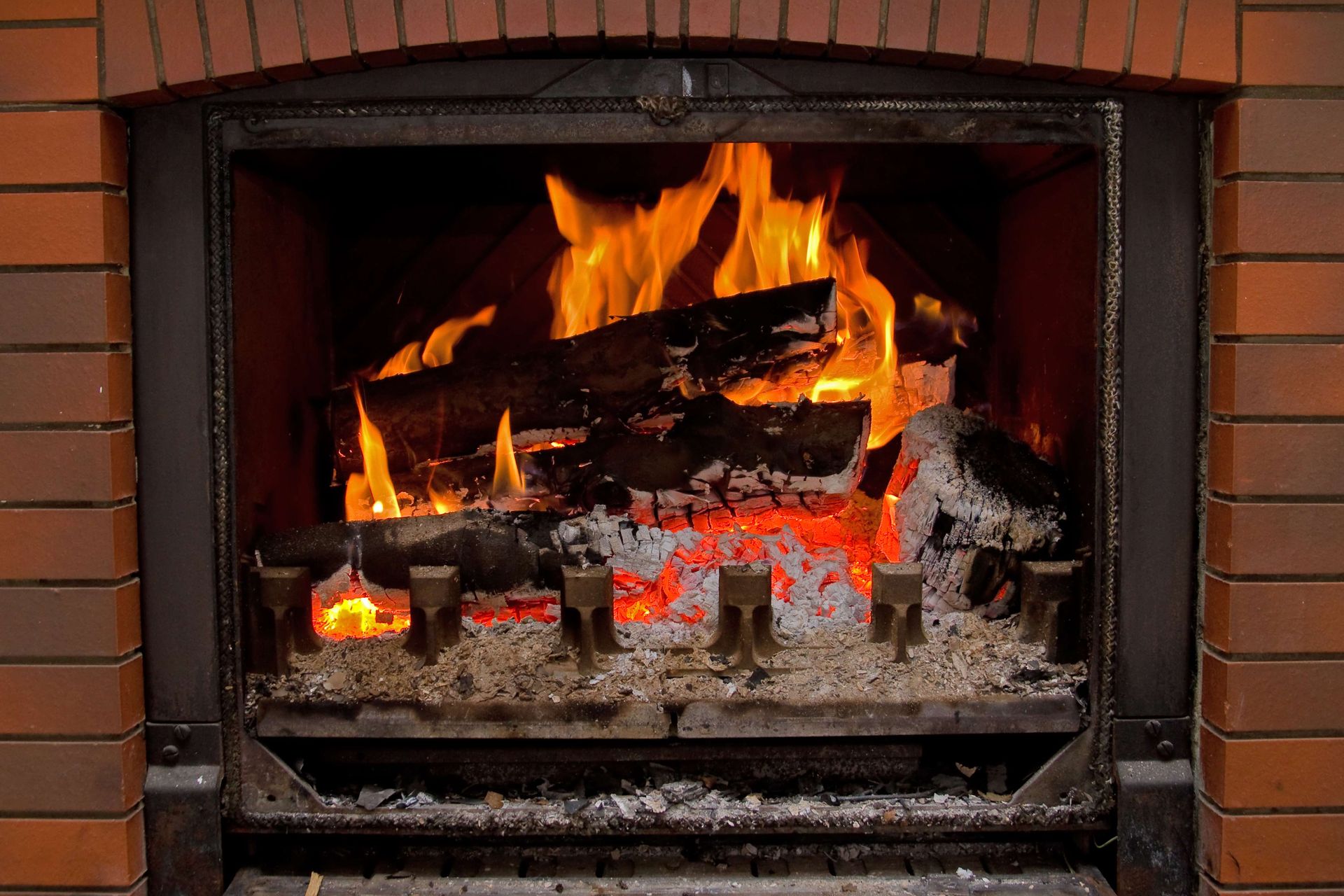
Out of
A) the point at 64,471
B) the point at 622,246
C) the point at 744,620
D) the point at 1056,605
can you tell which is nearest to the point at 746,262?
the point at 622,246

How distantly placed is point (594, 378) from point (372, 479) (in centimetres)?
55

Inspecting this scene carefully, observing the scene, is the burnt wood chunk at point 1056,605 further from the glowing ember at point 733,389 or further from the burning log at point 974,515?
the glowing ember at point 733,389

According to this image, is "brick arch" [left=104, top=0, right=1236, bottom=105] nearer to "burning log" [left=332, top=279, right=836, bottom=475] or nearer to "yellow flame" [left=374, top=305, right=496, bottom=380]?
"burning log" [left=332, top=279, right=836, bottom=475]

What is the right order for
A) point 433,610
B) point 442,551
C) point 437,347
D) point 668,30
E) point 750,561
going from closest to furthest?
point 668,30
point 433,610
point 442,551
point 750,561
point 437,347

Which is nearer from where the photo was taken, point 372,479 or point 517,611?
point 517,611

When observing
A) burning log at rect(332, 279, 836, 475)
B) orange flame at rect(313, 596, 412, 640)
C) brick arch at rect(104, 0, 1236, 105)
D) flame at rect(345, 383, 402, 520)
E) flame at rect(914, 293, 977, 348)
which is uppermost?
brick arch at rect(104, 0, 1236, 105)

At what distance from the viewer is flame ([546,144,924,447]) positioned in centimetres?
225

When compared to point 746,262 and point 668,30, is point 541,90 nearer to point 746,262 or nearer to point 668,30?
point 668,30

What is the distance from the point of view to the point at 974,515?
184cm

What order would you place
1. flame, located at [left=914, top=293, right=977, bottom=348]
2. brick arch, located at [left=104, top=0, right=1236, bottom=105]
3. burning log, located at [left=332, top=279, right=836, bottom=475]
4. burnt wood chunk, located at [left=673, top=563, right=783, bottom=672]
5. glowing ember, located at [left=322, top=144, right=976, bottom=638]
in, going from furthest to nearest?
flame, located at [left=914, top=293, right=977, bottom=348], burning log, located at [left=332, top=279, right=836, bottom=475], glowing ember, located at [left=322, top=144, right=976, bottom=638], burnt wood chunk, located at [left=673, top=563, right=783, bottom=672], brick arch, located at [left=104, top=0, right=1236, bottom=105]

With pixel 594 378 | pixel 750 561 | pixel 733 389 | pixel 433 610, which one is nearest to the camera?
pixel 433 610

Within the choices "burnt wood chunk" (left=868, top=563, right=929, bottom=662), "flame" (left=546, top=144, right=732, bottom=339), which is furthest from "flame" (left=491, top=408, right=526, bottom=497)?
"burnt wood chunk" (left=868, top=563, right=929, bottom=662)

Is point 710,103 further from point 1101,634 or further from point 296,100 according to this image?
point 1101,634

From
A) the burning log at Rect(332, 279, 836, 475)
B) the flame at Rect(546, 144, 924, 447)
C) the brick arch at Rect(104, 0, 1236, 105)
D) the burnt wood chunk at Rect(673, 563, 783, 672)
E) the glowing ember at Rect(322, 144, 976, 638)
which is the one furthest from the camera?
the flame at Rect(546, 144, 924, 447)
